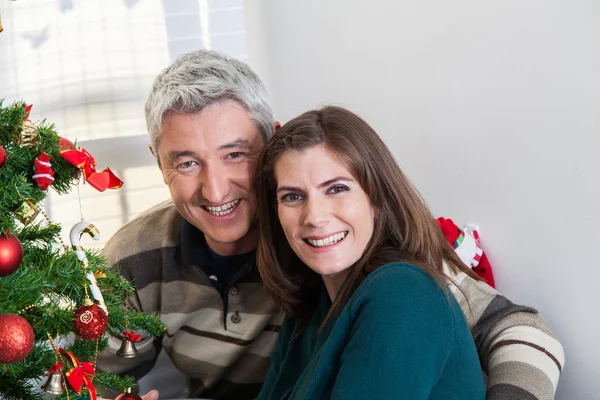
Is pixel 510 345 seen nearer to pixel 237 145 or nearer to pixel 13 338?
pixel 237 145

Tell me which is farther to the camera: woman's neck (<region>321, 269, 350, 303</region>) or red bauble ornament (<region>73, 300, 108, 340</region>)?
woman's neck (<region>321, 269, 350, 303</region>)

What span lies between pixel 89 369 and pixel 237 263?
0.67m

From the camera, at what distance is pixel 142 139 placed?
83.9 inches

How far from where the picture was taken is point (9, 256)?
36.7 inches

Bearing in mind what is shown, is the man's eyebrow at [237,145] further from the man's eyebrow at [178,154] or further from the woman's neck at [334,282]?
the woman's neck at [334,282]

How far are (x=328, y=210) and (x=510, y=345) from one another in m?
0.41

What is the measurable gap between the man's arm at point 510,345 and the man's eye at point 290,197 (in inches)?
13.2

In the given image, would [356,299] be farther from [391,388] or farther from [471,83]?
[471,83]

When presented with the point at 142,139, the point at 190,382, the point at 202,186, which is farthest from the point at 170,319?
the point at 142,139

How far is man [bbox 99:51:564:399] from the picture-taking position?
1340mm

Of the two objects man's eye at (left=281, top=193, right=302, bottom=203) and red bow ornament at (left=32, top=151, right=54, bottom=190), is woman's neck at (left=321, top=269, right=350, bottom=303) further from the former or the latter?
red bow ornament at (left=32, top=151, right=54, bottom=190)

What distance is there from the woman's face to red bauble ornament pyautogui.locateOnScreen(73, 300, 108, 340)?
40cm

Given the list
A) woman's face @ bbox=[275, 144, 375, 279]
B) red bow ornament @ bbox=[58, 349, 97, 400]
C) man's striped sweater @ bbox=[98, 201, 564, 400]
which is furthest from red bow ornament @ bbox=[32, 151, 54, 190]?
man's striped sweater @ bbox=[98, 201, 564, 400]

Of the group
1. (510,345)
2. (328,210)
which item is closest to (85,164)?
(328,210)
